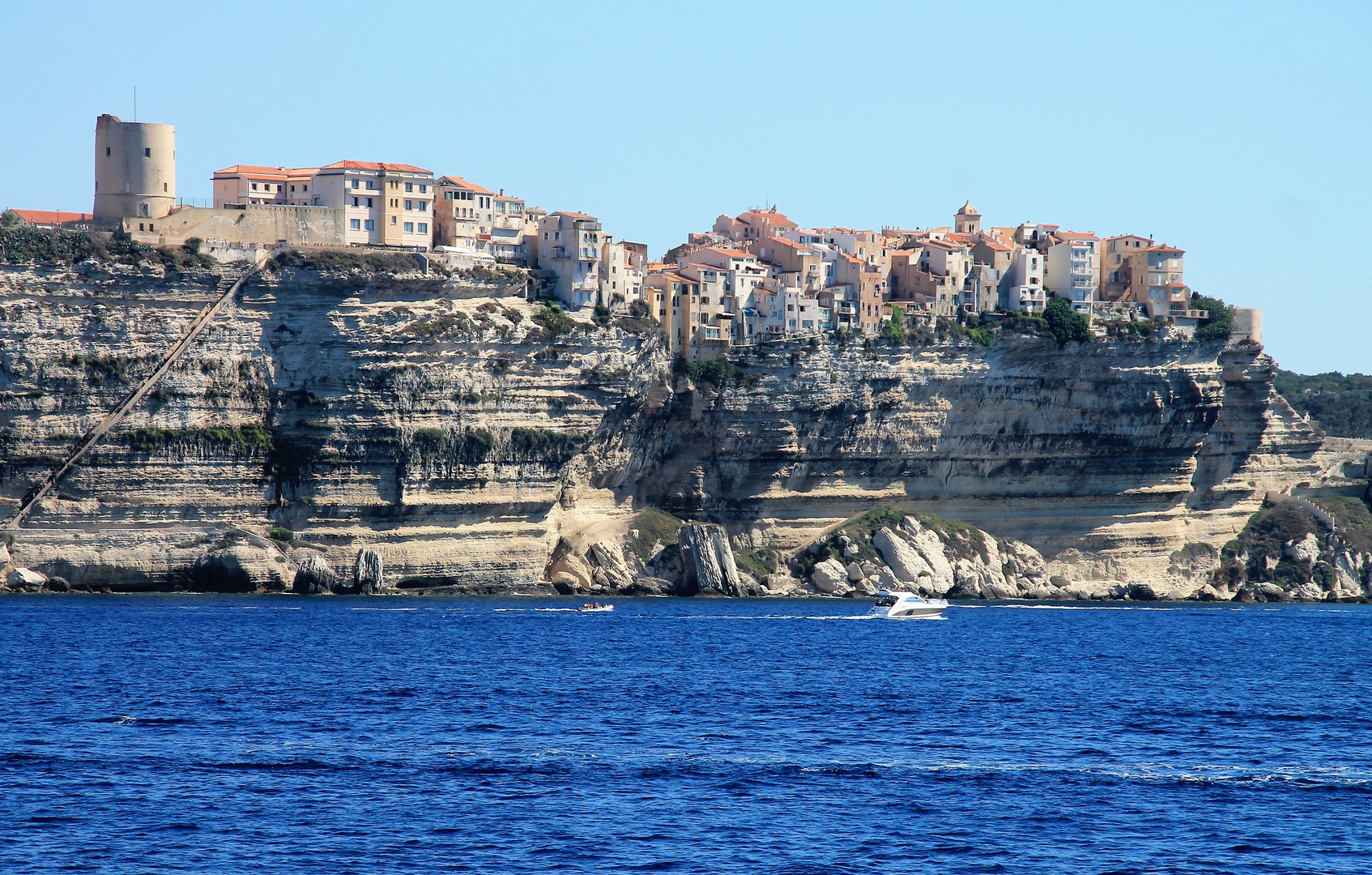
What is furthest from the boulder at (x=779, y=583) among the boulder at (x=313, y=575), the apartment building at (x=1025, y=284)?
the apartment building at (x=1025, y=284)

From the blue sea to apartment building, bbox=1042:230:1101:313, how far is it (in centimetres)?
4568

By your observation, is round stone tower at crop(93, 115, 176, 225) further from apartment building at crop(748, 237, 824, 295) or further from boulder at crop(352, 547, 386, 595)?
apartment building at crop(748, 237, 824, 295)

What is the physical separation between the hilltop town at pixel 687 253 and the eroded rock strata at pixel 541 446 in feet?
12.2

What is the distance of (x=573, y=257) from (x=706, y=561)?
18.7 meters

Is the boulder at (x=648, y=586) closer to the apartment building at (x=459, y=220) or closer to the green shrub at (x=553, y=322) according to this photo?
the green shrub at (x=553, y=322)

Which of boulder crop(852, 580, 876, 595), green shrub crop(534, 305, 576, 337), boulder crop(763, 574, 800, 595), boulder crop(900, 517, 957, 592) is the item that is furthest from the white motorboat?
green shrub crop(534, 305, 576, 337)

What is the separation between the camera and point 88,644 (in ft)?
194

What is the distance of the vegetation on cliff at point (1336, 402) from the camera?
157 metres

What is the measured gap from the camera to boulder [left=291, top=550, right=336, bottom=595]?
82.8 m

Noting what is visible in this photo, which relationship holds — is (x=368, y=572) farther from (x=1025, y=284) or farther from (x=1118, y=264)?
(x=1118, y=264)

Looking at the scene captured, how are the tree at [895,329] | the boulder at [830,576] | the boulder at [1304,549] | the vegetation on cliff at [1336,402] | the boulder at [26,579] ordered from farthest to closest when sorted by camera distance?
the vegetation on cliff at [1336,402] → the boulder at [1304,549] → the tree at [895,329] → the boulder at [830,576] → the boulder at [26,579]

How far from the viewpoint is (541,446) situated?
292 ft

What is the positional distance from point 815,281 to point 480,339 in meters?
28.0

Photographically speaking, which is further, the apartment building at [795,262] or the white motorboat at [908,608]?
the apartment building at [795,262]
